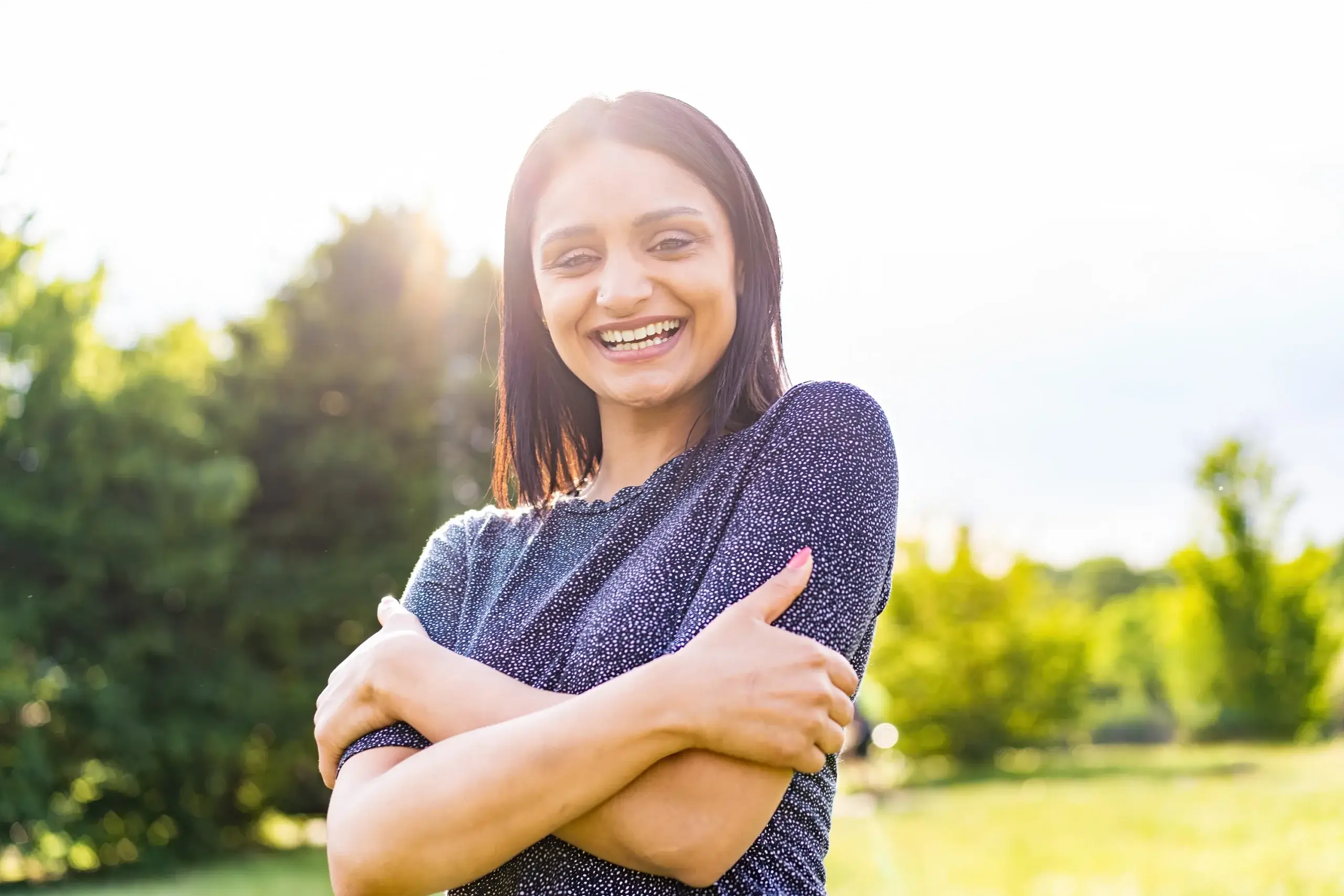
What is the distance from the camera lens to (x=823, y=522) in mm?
1324

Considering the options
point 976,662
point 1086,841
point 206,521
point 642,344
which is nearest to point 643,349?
point 642,344

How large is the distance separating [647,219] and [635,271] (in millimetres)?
65

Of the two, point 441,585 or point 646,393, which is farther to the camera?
point 441,585

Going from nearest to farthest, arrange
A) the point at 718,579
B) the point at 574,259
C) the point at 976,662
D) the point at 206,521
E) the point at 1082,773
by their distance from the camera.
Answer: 1. the point at 718,579
2. the point at 574,259
3. the point at 206,521
4. the point at 1082,773
5. the point at 976,662

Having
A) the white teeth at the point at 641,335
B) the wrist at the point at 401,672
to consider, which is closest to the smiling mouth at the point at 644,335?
the white teeth at the point at 641,335

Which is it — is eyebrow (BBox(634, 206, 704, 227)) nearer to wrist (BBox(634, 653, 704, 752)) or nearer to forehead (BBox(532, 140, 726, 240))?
forehead (BBox(532, 140, 726, 240))

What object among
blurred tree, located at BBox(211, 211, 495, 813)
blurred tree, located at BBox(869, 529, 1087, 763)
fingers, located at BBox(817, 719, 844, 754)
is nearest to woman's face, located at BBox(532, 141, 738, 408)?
fingers, located at BBox(817, 719, 844, 754)

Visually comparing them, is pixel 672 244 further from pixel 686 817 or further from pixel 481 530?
pixel 686 817

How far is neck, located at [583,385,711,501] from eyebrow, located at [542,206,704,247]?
0.25 metres

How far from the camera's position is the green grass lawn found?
9.45 metres

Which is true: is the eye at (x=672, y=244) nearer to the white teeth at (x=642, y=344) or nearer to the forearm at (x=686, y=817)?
the white teeth at (x=642, y=344)

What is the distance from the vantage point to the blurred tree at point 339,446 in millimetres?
14164

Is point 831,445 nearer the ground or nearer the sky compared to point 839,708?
nearer the sky

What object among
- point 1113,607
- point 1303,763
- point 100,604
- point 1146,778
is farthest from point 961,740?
point 100,604
